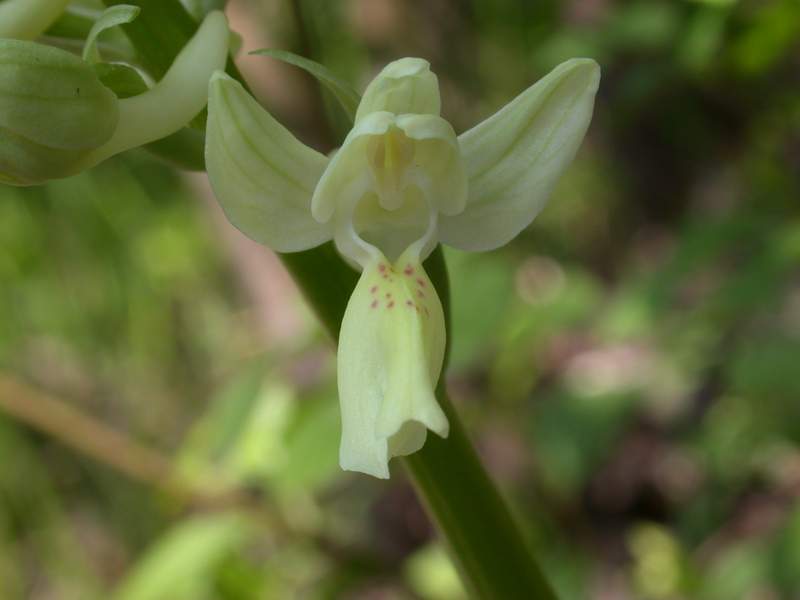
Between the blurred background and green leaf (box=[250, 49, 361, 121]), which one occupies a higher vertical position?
green leaf (box=[250, 49, 361, 121])

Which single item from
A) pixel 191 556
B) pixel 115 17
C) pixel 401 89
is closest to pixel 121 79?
pixel 115 17

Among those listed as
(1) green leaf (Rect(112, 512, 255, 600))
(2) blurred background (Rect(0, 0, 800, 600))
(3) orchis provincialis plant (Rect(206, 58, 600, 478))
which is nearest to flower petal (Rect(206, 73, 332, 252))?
(3) orchis provincialis plant (Rect(206, 58, 600, 478))

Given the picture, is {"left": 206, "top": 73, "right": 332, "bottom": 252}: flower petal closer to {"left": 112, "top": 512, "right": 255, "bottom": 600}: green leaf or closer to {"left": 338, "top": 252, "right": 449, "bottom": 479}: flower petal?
{"left": 338, "top": 252, "right": 449, "bottom": 479}: flower petal

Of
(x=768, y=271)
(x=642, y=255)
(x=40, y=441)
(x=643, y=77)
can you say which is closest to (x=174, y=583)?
(x=768, y=271)

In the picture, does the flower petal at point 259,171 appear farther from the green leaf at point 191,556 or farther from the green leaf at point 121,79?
the green leaf at point 191,556

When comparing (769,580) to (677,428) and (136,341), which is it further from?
(136,341)

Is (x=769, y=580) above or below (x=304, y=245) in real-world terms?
below
